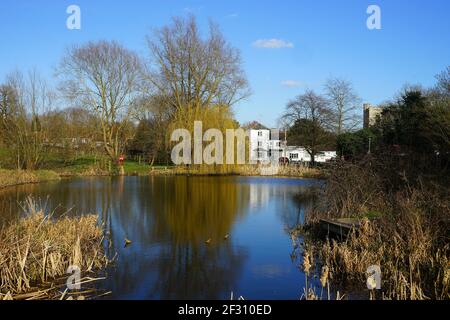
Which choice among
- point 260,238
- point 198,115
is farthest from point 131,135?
point 260,238

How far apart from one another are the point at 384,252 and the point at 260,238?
401 cm

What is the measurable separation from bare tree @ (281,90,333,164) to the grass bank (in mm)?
20553

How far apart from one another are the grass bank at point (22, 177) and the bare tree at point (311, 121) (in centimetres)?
2055

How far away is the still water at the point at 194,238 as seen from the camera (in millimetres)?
7602

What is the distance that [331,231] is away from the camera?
433 inches

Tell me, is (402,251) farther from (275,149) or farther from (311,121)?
(275,149)

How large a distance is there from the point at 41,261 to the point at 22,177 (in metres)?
19.5

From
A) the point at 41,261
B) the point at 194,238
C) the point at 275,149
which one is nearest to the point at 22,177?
the point at 194,238

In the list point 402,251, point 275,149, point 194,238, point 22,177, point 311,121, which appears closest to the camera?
point 402,251

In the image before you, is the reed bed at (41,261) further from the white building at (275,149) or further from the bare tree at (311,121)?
the white building at (275,149)

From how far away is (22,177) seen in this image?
2523cm

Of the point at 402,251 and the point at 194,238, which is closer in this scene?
the point at 402,251

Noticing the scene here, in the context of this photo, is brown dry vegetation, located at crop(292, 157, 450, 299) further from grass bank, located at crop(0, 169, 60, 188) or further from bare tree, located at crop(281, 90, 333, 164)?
bare tree, located at crop(281, 90, 333, 164)

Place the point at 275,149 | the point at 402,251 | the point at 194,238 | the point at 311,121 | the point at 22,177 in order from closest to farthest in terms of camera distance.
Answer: the point at 402,251, the point at 194,238, the point at 22,177, the point at 311,121, the point at 275,149
